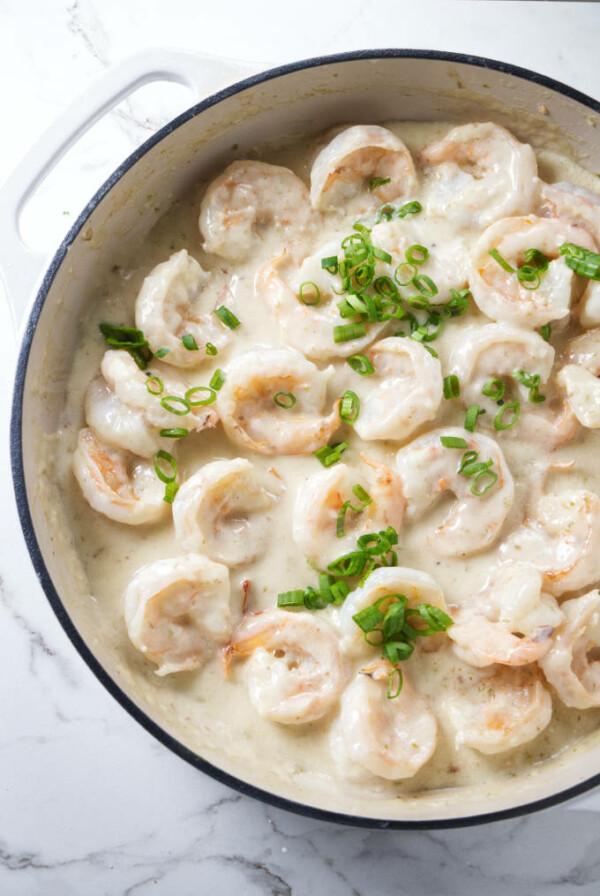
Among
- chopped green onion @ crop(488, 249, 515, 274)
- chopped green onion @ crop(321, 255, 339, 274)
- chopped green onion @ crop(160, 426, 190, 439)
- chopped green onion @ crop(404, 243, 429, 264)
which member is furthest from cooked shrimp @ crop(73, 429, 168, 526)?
chopped green onion @ crop(488, 249, 515, 274)

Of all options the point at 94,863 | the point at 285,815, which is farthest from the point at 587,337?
the point at 94,863

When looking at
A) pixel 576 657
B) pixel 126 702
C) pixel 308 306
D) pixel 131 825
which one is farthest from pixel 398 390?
pixel 131 825

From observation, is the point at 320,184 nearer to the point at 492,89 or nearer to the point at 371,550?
the point at 492,89

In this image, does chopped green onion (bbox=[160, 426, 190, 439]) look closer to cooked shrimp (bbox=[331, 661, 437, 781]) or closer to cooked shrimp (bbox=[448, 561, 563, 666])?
cooked shrimp (bbox=[331, 661, 437, 781])

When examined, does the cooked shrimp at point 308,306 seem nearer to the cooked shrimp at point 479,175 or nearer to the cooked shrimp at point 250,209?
the cooked shrimp at point 250,209

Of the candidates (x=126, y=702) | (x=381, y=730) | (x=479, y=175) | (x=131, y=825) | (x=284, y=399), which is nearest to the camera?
(x=126, y=702)

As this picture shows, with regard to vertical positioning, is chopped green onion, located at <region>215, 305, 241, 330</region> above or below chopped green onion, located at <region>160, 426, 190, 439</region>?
above

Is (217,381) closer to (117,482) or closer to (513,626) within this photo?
(117,482)
